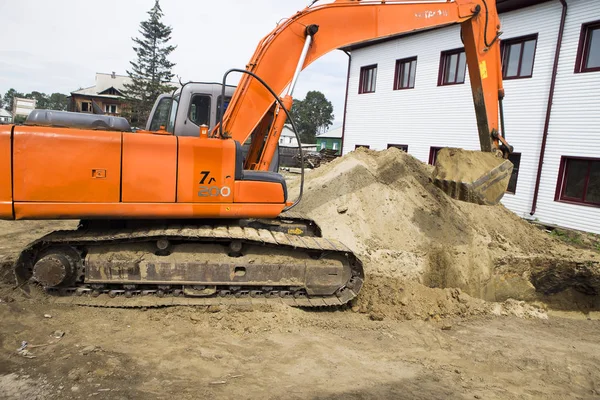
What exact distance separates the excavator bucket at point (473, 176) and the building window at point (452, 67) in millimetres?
9056

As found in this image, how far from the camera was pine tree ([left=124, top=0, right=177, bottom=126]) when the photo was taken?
42.3 m

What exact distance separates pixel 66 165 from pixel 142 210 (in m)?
0.85

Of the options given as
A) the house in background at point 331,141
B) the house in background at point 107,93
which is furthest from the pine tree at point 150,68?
the house in background at point 331,141

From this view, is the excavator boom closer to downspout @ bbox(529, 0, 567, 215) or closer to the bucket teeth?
the bucket teeth

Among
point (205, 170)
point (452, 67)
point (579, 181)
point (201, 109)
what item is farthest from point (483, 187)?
point (452, 67)

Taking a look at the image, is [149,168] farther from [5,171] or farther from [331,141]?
[331,141]

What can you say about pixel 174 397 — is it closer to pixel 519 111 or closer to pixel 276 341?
pixel 276 341

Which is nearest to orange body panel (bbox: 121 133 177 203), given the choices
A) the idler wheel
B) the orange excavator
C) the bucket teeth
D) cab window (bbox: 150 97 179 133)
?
the orange excavator

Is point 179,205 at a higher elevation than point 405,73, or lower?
lower

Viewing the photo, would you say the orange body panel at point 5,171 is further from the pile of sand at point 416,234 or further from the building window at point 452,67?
the building window at point 452,67

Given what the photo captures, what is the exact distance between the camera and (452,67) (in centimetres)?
1411

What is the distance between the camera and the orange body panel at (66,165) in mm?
3848

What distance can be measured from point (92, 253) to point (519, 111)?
39.0 ft

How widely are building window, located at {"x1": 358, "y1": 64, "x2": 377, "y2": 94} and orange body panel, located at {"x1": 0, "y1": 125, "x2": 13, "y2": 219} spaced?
15673mm
